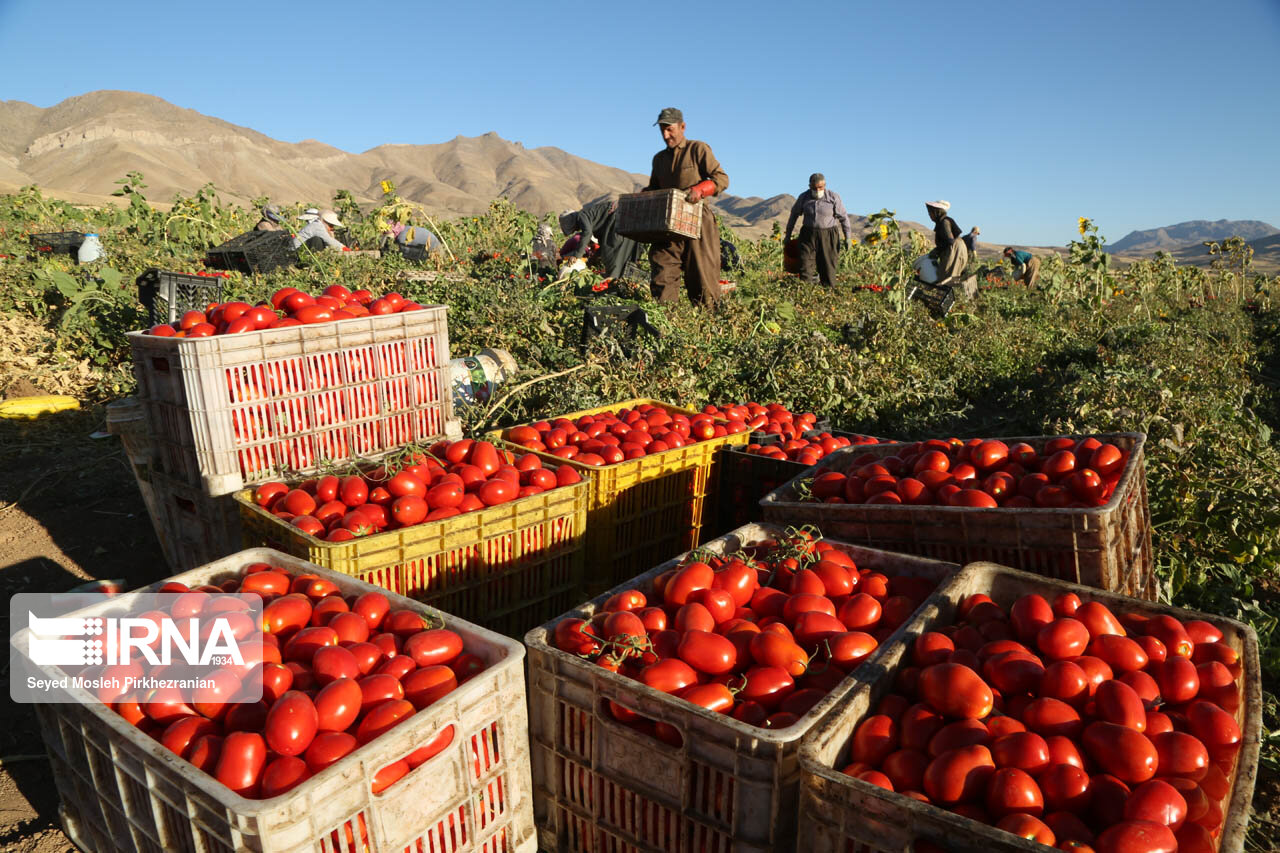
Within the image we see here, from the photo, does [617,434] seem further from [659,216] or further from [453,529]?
[659,216]

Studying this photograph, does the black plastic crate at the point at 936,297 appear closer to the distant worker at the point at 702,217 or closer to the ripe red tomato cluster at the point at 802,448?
the distant worker at the point at 702,217

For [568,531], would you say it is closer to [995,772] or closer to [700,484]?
[700,484]

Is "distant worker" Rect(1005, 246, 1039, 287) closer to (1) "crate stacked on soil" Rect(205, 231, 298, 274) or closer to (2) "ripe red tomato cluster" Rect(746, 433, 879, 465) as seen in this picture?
(1) "crate stacked on soil" Rect(205, 231, 298, 274)

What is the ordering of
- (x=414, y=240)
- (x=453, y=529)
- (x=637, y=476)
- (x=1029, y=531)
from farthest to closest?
(x=414, y=240), (x=637, y=476), (x=453, y=529), (x=1029, y=531)

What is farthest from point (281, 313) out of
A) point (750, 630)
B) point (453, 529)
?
point (750, 630)

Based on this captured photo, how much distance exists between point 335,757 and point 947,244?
12948 mm

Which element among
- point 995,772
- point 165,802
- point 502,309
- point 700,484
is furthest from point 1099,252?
point 165,802

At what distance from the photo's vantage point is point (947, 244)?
505 inches

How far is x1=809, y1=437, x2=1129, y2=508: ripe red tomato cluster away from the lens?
9.86 feet

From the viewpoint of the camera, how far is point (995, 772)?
68.8 inches

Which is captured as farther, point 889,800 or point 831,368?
point 831,368

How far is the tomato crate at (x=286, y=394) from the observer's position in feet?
11.3

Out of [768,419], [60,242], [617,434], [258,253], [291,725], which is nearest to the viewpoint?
[291,725]

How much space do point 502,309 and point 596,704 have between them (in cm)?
596
